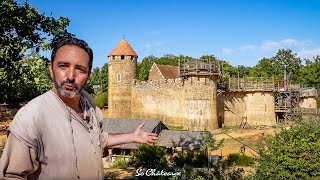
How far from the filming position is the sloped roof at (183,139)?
734 inches

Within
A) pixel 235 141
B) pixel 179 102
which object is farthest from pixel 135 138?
pixel 179 102

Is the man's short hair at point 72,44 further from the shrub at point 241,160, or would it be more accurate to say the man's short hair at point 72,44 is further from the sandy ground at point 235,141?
the shrub at point 241,160

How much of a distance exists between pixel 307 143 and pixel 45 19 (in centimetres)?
1054

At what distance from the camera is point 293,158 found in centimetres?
1186

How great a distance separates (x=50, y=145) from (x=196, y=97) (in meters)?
29.3

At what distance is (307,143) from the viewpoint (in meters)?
12.1

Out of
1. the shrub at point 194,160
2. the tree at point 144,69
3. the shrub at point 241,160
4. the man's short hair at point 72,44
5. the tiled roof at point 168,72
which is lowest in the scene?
the shrub at point 241,160

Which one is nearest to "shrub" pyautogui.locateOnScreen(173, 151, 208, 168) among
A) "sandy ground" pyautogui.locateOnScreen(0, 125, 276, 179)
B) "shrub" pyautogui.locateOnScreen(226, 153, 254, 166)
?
"sandy ground" pyautogui.locateOnScreen(0, 125, 276, 179)

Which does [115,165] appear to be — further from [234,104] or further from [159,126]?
[234,104]

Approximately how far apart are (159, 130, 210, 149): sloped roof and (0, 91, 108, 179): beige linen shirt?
1652 centimetres

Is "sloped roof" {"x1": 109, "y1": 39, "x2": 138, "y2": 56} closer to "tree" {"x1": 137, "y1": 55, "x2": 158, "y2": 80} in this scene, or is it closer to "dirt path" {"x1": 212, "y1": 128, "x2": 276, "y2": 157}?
"dirt path" {"x1": 212, "y1": 128, "x2": 276, "y2": 157}

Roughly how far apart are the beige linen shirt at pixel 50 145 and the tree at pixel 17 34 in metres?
3.55

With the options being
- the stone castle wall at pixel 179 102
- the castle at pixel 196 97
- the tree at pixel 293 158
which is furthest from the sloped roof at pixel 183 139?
the castle at pixel 196 97

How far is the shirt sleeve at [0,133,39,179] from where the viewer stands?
5.95ft
